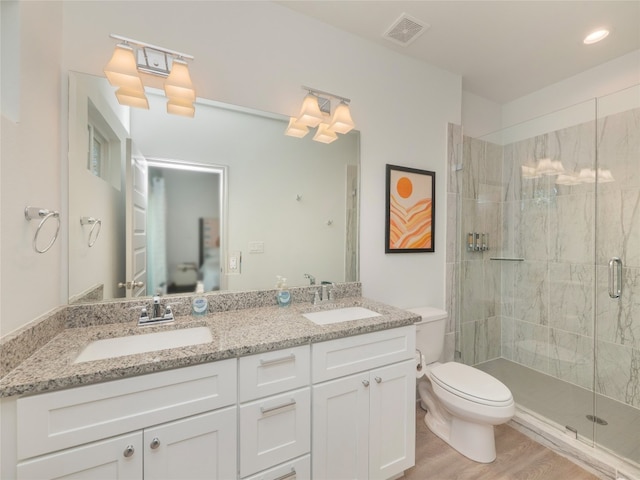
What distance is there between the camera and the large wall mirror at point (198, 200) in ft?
4.36

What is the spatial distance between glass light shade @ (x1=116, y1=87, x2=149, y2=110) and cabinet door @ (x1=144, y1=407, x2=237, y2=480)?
137 cm

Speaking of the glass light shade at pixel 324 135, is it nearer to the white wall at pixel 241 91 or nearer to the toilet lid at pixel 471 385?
the white wall at pixel 241 91

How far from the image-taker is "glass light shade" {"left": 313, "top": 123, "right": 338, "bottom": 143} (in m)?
1.79

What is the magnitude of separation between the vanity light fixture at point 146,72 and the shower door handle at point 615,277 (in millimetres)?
2850

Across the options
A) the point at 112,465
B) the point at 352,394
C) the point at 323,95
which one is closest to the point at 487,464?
the point at 352,394

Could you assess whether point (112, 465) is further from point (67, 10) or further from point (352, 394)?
point (67, 10)

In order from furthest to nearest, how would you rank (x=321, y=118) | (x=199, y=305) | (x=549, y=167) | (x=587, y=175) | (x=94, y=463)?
(x=549, y=167) → (x=587, y=175) → (x=321, y=118) → (x=199, y=305) → (x=94, y=463)

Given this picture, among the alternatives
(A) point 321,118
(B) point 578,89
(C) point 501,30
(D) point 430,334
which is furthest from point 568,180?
(A) point 321,118

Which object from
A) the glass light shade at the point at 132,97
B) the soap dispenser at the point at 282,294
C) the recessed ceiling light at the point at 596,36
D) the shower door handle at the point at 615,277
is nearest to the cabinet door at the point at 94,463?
the soap dispenser at the point at 282,294

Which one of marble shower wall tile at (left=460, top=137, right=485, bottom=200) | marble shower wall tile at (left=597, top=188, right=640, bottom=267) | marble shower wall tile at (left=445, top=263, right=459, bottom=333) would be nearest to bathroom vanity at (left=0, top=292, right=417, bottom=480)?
marble shower wall tile at (left=445, top=263, right=459, bottom=333)

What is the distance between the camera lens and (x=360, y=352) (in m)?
1.34

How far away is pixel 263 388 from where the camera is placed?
1.11 m

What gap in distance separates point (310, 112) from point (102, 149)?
108cm

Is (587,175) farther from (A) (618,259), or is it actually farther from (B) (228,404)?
(B) (228,404)
